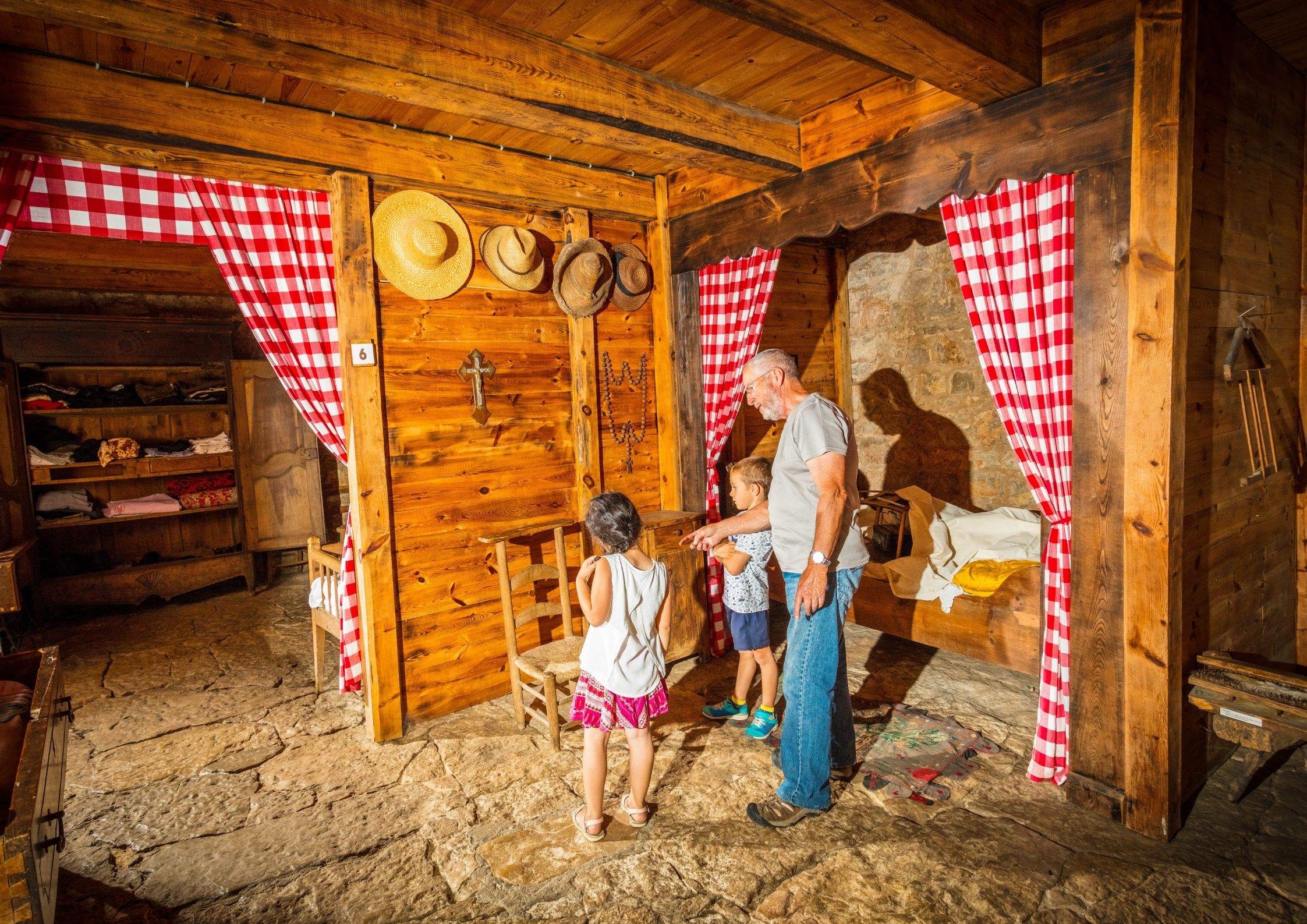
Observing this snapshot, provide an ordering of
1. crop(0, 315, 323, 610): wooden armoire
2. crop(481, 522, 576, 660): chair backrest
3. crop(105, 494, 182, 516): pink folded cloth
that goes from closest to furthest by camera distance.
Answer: crop(481, 522, 576, 660): chair backrest → crop(0, 315, 323, 610): wooden armoire → crop(105, 494, 182, 516): pink folded cloth

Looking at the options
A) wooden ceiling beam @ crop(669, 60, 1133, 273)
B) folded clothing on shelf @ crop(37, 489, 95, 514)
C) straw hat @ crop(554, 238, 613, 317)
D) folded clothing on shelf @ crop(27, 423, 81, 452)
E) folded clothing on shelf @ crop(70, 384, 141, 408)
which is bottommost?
folded clothing on shelf @ crop(37, 489, 95, 514)

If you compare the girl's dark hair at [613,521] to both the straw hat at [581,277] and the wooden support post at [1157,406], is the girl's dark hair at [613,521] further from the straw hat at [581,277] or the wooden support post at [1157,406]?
the straw hat at [581,277]

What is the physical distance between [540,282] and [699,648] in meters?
2.40

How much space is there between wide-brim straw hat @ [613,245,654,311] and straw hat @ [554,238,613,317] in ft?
0.40

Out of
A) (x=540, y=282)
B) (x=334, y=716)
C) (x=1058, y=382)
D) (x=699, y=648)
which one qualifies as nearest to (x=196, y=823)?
(x=334, y=716)

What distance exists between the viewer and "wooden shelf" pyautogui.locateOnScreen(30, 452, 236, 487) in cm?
552

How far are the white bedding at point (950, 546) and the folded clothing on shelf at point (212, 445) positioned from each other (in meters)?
5.69

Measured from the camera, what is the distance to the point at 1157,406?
233cm

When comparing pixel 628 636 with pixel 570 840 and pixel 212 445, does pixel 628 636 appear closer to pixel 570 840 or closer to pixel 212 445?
pixel 570 840

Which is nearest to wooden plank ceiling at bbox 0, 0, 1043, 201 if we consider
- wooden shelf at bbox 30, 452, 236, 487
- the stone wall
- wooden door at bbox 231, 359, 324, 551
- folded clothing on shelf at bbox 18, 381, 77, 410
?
the stone wall

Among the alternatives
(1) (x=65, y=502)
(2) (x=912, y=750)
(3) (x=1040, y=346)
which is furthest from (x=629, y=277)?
(1) (x=65, y=502)

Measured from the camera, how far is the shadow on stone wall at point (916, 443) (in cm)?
538

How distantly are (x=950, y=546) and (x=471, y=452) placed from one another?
293cm

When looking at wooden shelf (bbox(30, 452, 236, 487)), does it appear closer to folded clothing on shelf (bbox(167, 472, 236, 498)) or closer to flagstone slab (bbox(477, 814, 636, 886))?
folded clothing on shelf (bbox(167, 472, 236, 498))
